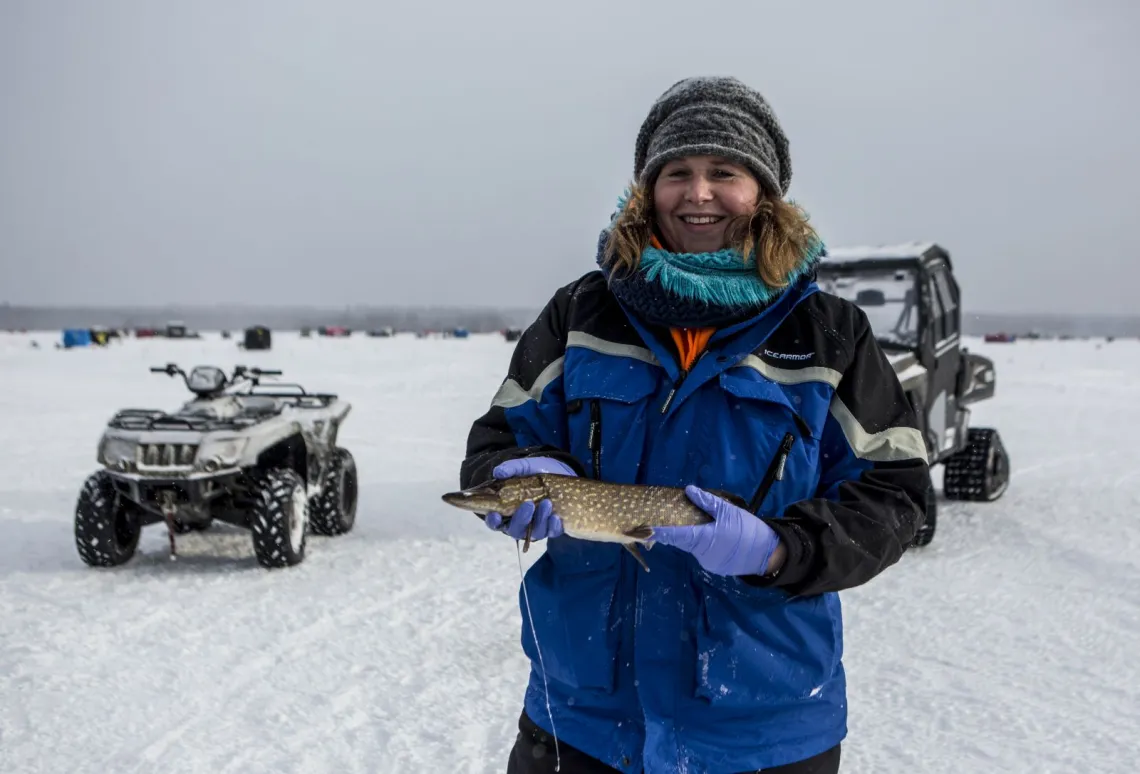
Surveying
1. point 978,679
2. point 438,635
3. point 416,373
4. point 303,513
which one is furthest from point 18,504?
point 416,373

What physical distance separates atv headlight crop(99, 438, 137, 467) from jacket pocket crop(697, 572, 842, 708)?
18.0 feet

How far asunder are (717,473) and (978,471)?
815 cm

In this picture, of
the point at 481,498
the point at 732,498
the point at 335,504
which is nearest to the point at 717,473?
the point at 732,498

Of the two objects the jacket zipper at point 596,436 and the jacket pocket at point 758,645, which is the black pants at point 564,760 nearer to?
the jacket pocket at point 758,645

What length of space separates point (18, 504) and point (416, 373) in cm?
1668

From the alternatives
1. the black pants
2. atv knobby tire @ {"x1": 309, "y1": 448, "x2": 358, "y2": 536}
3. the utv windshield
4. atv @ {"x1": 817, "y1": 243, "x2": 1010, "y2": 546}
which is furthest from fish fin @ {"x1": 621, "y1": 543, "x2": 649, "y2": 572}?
the utv windshield

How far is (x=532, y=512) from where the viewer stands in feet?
6.35

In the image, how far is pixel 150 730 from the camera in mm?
4125

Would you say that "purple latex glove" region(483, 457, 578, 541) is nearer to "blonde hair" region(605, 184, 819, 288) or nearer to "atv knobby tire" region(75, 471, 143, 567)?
"blonde hair" region(605, 184, 819, 288)

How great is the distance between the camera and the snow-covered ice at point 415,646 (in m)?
3.96

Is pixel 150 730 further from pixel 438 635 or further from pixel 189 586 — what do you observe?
pixel 189 586

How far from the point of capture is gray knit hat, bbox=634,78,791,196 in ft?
6.56

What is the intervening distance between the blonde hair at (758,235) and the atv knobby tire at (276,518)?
5095mm

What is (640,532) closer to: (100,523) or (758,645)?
(758,645)
